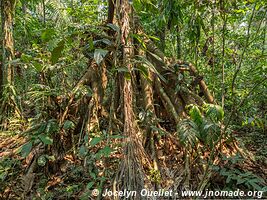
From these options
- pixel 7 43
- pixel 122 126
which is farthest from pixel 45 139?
pixel 7 43

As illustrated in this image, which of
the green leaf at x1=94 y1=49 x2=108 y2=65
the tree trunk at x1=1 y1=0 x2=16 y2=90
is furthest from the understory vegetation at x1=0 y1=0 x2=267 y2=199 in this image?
the tree trunk at x1=1 y1=0 x2=16 y2=90

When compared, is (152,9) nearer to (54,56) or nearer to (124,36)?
(124,36)

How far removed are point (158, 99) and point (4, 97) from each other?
2.12 m

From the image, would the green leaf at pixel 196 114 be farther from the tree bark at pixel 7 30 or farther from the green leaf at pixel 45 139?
the tree bark at pixel 7 30

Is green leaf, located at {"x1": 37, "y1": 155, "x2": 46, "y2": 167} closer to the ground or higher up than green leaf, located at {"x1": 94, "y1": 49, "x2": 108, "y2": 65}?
closer to the ground

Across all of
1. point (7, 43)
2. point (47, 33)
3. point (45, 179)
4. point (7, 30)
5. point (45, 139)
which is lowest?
point (45, 179)

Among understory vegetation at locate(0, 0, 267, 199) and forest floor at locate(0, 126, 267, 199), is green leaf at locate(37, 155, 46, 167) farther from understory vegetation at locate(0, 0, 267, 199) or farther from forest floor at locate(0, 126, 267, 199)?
forest floor at locate(0, 126, 267, 199)

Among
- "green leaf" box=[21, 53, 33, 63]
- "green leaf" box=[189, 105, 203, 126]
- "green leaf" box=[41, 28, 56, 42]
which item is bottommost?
"green leaf" box=[189, 105, 203, 126]

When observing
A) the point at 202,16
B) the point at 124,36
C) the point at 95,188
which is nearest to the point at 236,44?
the point at 202,16

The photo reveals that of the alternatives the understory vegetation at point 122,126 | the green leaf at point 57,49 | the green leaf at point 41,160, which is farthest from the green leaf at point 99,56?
the green leaf at point 41,160

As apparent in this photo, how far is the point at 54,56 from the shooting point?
1759 millimetres

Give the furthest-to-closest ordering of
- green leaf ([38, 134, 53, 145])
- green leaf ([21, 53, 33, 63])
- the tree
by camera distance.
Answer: the tree, green leaf ([38, 134, 53, 145]), green leaf ([21, 53, 33, 63])

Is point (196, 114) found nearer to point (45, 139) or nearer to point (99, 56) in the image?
point (99, 56)

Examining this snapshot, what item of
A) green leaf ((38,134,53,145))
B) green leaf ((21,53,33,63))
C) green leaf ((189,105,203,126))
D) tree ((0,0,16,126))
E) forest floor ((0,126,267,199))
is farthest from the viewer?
tree ((0,0,16,126))
